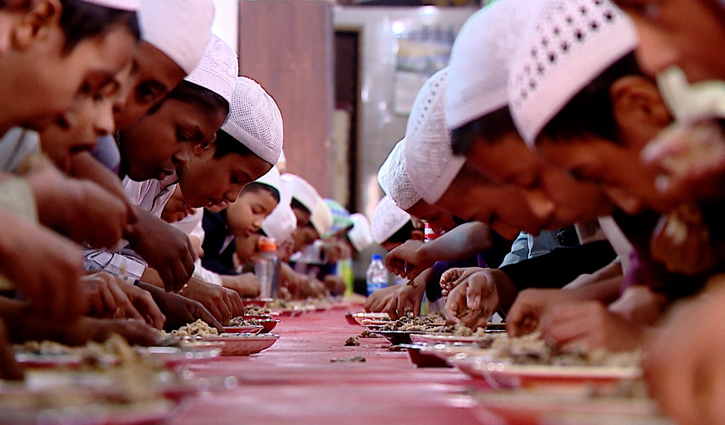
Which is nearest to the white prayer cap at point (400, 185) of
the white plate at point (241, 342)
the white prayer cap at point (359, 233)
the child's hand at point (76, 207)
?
the white plate at point (241, 342)

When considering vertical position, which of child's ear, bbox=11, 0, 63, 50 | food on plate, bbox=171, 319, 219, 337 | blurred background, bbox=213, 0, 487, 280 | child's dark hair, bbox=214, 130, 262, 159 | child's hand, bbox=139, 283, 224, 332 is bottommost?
food on plate, bbox=171, 319, 219, 337

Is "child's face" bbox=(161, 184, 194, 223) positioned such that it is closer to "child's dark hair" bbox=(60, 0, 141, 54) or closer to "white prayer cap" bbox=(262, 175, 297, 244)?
"child's dark hair" bbox=(60, 0, 141, 54)

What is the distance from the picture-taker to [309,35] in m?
8.73

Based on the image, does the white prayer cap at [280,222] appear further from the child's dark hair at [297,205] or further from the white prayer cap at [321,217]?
the white prayer cap at [321,217]

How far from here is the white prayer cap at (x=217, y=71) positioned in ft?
9.43

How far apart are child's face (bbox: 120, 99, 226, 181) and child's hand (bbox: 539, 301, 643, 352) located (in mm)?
1524

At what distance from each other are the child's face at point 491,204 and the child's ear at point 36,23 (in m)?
1.14

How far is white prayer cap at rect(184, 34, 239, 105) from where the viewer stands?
2.87 metres

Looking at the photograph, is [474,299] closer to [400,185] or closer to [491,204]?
[491,204]

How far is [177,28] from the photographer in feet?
7.79

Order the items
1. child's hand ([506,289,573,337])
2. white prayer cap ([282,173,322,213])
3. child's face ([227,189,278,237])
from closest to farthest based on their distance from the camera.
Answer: child's hand ([506,289,573,337])
child's face ([227,189,278,237])
white prayer cap ([282,173,322,213])

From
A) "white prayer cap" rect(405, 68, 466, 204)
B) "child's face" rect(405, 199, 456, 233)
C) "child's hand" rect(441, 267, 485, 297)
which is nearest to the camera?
"white prayer cap" rect(405, 68, 466, 204)

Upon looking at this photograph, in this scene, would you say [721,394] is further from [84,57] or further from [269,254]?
[269,254]

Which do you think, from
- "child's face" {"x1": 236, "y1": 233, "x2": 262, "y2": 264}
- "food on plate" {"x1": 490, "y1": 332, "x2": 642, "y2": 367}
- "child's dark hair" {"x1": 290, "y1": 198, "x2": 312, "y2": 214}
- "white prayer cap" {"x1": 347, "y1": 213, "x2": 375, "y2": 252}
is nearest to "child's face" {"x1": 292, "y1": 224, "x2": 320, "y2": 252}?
"child's dark hair" {"x1": 290, "y1": 198, "x2": 312, "y2": 214}
